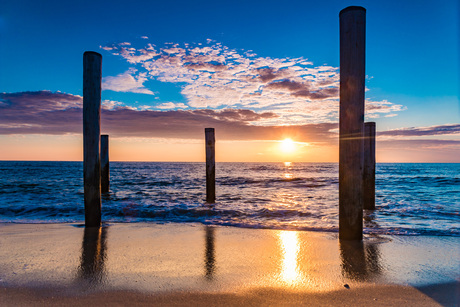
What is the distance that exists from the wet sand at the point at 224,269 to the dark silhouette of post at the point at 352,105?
2.75ft

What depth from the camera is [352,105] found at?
4.00 m

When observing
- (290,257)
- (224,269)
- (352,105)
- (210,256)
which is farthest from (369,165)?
(224,269)

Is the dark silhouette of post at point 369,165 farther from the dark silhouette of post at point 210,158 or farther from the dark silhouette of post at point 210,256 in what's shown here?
the dark silhouette of post at point 210,256

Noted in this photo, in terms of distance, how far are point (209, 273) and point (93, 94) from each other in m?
3.90

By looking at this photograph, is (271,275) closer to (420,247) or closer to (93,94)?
(420,247)

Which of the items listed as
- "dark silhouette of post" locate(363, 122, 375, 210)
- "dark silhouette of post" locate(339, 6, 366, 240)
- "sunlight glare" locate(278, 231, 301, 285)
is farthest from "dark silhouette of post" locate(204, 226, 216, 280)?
"dark silhouette of post" locate(363, 122, 375, 210)

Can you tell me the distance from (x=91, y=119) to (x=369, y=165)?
324 inches

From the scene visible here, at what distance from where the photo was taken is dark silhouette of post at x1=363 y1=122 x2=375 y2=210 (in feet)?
28.5

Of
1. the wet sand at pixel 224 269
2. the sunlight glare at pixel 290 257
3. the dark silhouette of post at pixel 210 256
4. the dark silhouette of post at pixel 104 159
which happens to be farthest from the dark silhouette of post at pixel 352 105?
the dark silhouette of post at pixel 104 159

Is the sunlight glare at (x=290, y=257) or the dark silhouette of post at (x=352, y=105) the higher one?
the dark silhouette of post at (x=352, y=105)

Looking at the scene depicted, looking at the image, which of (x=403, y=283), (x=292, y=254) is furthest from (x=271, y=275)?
(x=403, y=283)

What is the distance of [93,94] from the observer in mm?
5047

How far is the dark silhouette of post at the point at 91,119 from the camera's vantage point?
503 cm

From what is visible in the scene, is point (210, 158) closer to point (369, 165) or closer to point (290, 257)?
point (369, 165)
